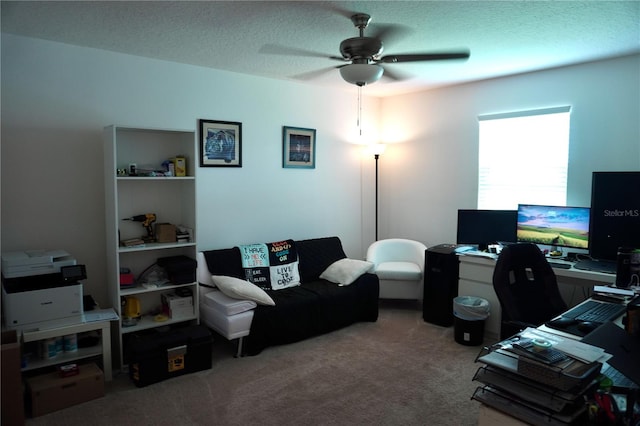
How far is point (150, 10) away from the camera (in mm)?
2633

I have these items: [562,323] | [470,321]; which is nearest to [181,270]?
[470,321]

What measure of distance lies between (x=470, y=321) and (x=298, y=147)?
2.52 meters

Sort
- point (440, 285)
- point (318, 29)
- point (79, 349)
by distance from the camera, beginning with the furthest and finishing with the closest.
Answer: point (440, 285) → point (79, 349) → point (318, 29)

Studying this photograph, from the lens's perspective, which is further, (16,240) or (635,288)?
(16,240)

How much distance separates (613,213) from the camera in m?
3.49

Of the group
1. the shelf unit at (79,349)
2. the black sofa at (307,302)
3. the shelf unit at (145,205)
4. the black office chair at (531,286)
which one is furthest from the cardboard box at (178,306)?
the black office chair at (531,286)

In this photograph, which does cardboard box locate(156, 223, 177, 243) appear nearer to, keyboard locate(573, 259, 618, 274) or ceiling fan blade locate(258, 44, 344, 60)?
ceiling fan blade locate(258, 44, 344, 60)

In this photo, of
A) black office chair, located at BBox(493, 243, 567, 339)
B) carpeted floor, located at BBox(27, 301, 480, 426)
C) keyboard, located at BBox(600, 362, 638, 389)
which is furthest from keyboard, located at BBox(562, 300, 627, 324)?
carpeted floor, located at BBox(27, 301, 480, 426)

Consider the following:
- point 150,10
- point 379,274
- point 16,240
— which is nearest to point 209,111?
point 150,10

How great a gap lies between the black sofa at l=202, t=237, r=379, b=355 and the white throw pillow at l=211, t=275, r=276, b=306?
0.07 metres

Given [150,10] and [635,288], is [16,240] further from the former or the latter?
[635,288]

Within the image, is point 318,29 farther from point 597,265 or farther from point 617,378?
point 597,265

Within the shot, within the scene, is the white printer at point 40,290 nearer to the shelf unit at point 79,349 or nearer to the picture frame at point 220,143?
the shelf unit at point 79,349

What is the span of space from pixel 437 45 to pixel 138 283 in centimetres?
310
